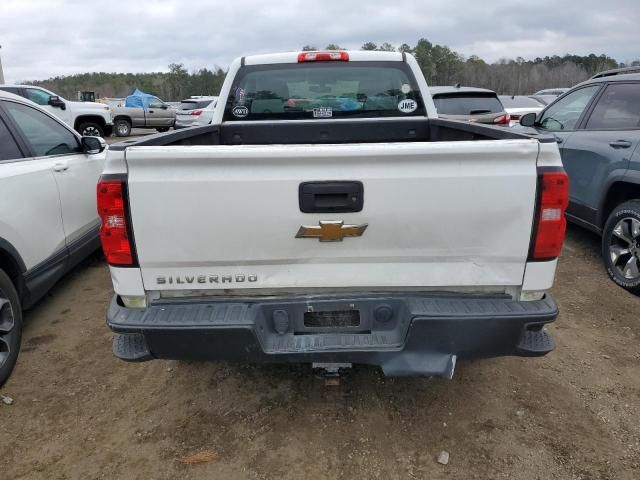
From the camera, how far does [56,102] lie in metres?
14.1

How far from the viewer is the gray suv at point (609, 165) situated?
14.3 feet

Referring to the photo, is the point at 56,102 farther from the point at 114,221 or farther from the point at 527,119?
the point at 114,221

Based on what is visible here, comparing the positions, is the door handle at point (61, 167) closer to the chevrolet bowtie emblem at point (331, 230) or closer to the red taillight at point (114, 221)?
the red taillight at point (114, 221)

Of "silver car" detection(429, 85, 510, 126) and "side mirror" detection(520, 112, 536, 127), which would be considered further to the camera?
"silver car" detection(429, 85, 510, 126)

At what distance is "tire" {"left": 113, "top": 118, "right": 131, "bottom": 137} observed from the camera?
2073 centimetres

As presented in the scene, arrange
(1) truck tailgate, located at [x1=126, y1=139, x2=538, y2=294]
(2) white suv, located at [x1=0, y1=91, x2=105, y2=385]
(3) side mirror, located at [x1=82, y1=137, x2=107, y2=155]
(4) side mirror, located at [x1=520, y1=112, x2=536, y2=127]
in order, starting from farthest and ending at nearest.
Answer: (4) side mirror, located at [x1=520, y1=112, x2=536, y2=127], (3) side mirror, located at [x1=82, y1=137, x2=107, y2=155], (2) white suv, located at [x1=0, y1=91, x2=105, y2=385], (1) truck tailgate, located at [x1=126, y1=139, x2=538, y2=294]

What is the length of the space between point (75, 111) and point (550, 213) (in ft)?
52.5

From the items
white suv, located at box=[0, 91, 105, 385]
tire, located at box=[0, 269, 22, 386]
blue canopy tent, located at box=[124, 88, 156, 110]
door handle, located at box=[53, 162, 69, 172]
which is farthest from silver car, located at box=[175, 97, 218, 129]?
tire, located at box=[0, 269, 22, 386]

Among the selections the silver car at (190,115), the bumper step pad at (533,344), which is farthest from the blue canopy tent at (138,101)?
the bumper step pad at (533,344)

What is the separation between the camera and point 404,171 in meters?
2.16

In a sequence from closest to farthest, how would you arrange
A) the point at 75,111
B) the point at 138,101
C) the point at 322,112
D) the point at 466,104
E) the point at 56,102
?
1. the point at 322,112
2. the point at 466,104
3. the point at 56,102
4. the point at 75,111
5. the point at 138,101

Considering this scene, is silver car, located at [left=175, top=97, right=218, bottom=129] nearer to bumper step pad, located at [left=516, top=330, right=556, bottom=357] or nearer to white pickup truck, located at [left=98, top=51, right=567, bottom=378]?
white pickup truck, located at [left=98, top=51, right=567, bottom=378]

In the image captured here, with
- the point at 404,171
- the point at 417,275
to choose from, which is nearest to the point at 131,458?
the point at 417,275

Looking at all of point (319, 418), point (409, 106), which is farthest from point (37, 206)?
point (409, 106)
